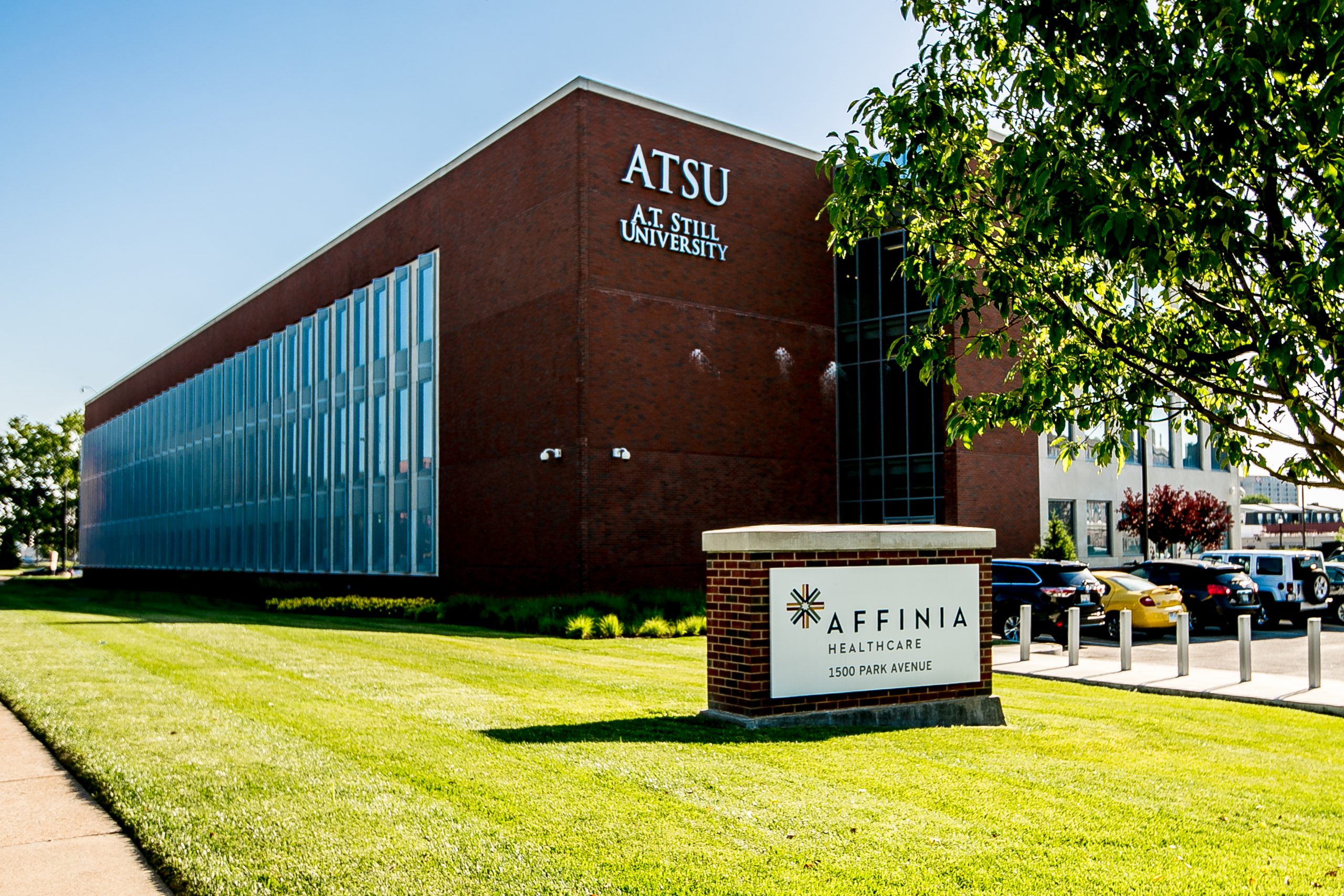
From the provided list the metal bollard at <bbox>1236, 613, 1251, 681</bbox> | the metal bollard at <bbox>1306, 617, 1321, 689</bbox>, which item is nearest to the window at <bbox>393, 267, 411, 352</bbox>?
the metal bollard at <bbox>1236, 613, 1251, 681</bbox>

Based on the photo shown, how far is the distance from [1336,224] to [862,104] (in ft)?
9.17

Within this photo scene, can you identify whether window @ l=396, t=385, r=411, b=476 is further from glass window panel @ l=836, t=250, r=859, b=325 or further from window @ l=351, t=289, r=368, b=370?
glass window panel @ l=836, t=250, r=859, b=325

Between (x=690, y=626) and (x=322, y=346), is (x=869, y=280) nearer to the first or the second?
(x=690, y=626)

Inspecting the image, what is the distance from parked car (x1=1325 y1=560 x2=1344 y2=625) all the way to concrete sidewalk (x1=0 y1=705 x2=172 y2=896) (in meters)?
28.3

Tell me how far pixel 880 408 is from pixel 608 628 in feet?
42.6

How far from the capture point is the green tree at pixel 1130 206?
18.6 ft

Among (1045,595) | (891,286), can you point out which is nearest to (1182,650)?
(1045,595)

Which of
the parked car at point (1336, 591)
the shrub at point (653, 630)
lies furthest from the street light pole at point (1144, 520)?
the shrub at point (653, 630)

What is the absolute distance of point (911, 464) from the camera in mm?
31188

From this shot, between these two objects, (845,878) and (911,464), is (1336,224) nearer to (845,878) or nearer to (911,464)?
(845,878)

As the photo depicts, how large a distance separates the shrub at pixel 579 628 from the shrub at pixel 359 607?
637 centimetres

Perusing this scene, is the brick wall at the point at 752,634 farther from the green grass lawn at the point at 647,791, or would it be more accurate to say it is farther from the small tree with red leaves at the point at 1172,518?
the small tree with red leaves at the point at 1172,518

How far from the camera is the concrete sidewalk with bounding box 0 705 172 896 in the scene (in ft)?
17.6

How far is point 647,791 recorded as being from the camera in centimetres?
681
